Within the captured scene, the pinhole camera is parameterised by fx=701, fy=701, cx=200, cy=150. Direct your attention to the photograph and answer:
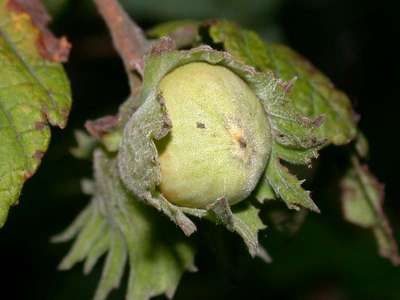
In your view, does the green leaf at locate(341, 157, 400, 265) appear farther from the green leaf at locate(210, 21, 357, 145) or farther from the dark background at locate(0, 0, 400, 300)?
the dark background at locate(0, 0, 400, 300)

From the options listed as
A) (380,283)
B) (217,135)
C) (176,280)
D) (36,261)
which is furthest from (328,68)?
(217,135)

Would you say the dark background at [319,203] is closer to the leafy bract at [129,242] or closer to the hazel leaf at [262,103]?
the leafy bract at [129,242]

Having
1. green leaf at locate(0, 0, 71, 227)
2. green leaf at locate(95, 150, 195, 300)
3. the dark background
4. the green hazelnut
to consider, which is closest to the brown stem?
green leaf at locate(0, 0, 71, 227)

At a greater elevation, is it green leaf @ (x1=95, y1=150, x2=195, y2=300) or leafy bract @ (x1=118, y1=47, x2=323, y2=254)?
leafy bract @ (x1=118, y1=47, x2=323, y2=254)

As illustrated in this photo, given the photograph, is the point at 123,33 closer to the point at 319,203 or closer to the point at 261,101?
the point at 261,101

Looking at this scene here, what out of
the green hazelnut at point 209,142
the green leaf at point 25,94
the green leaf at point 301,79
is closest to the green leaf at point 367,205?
the green leaf at point 301,79

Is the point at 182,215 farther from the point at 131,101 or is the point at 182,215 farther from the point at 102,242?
the point at 102,242
